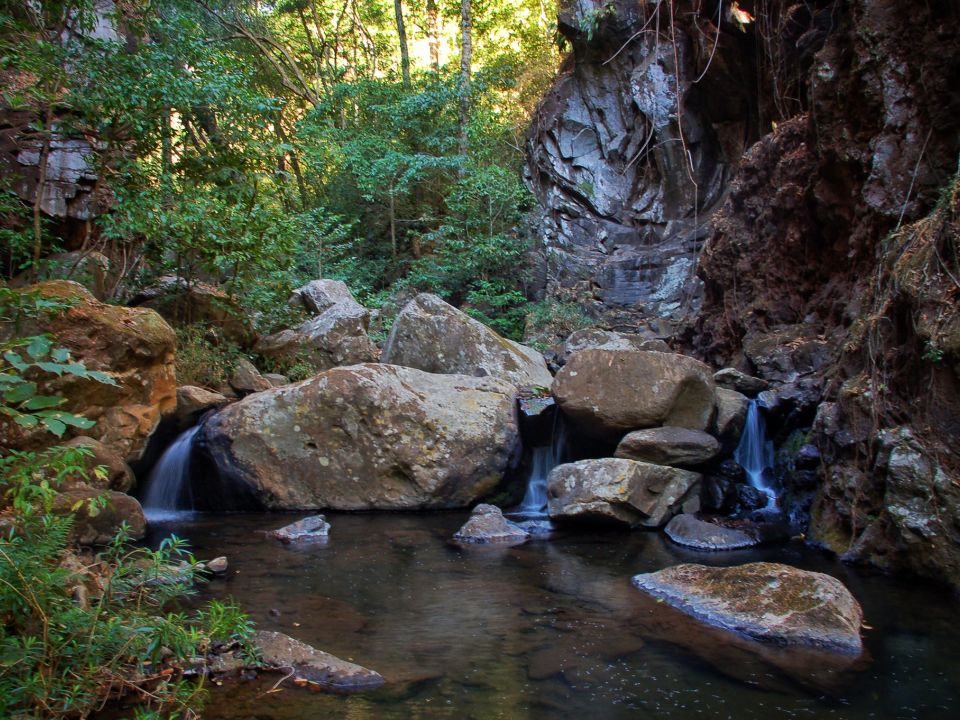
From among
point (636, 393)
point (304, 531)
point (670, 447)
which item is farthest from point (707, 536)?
point (304, 531)

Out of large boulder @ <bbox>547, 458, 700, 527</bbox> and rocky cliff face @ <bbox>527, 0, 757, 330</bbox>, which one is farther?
rocky cliff face @ <bbox>527, 0, 757, 330</bbox>

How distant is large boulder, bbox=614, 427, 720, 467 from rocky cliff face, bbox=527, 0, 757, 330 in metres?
7.78

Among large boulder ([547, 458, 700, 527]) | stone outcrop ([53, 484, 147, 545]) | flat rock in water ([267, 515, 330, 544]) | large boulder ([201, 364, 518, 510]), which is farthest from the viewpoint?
large boulder ([201, 364, 518, 510])

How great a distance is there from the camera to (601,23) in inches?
673

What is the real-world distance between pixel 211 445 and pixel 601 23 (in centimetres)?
1393

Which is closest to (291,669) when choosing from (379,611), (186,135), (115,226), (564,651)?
(379,611)

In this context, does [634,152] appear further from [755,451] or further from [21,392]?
[21,392]

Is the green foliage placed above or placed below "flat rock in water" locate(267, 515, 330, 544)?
above

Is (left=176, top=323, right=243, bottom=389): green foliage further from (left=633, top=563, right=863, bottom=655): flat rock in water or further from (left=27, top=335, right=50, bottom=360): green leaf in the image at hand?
(left=27, top=335, right=50, bottom=360): green leaf

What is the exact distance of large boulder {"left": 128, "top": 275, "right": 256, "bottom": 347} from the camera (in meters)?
10.0

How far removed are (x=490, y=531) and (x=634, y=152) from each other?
1324 centimetres

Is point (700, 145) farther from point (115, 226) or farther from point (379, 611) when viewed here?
point (379, 611)

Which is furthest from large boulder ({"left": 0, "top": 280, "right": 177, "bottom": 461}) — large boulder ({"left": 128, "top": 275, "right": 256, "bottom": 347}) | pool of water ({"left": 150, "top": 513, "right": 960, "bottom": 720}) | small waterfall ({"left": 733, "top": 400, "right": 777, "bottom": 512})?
small waterfall ({"left": 733, "top": 400, "right": 777, "bottom": 512})

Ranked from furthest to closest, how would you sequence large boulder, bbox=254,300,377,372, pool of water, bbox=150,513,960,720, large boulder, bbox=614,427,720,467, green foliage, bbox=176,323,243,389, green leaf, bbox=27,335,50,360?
large boulder, bbox=254,300,377,372 < green foliage, bbox=176,323,243,389 < large boulder, bbox=614,427,720,467 < pool of water, bbox=150,513,960,720 < green leaf, bbox=27,335,50,360
